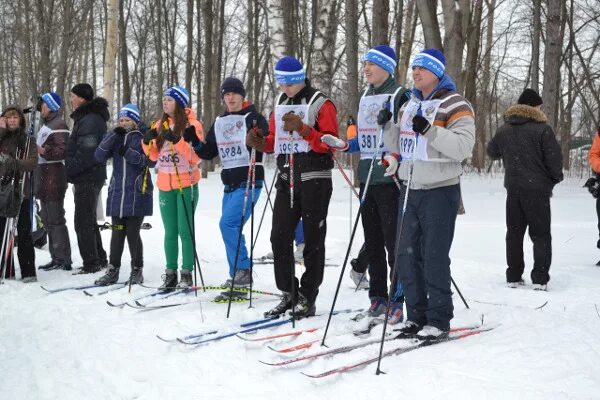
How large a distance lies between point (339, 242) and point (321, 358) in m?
4.86

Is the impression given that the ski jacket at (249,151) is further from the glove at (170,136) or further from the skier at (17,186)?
the skier at (17,186)

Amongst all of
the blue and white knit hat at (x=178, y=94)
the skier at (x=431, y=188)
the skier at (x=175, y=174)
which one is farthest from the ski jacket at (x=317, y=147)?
the blue and white knit hat at (x=178, y=94)

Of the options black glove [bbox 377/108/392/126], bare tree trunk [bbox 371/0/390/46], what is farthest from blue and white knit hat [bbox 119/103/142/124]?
bare tree trunk [bbox 371/0/390/46]

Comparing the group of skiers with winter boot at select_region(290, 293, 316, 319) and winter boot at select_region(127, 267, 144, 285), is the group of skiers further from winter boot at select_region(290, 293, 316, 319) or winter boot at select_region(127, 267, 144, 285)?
Answer: winter boot at select_region(127, 267, 144, 285)

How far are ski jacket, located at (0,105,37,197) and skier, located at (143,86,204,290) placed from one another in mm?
1488

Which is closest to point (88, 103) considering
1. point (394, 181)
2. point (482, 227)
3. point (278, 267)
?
point (278, 267)

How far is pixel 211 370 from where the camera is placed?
12.4 feet

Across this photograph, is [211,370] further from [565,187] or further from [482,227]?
[565,187]

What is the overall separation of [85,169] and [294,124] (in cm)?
360

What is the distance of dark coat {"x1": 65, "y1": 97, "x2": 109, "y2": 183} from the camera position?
276 inches

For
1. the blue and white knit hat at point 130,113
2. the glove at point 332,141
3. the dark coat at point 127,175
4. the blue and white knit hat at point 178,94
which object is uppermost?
the blue and white knit hat at point 178,94

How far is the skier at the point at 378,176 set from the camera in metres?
4.62

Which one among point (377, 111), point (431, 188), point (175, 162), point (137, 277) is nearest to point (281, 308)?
point (431, 188)

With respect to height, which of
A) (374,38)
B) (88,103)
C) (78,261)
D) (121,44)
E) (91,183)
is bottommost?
(78,261)
